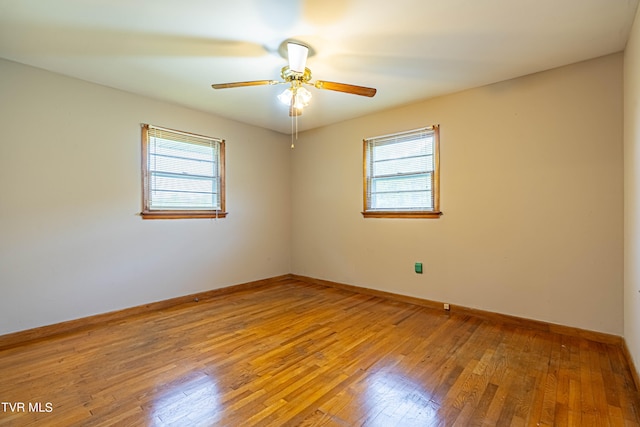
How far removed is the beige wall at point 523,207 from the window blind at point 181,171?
2092 millimetres

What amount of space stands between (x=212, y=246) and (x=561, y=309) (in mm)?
4002

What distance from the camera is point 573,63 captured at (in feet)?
8.95

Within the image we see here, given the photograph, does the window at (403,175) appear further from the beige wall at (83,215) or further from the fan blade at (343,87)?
the beige wall at (83,215)

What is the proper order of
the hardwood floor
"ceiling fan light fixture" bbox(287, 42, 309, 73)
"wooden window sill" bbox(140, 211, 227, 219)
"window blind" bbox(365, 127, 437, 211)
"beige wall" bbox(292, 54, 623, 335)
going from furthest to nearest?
"window blind" bbox(365, 127, 437, 211) → "wooden window sill" bbox(140, 211, 227, 219) → "beige wall" bbox(292, 54, 623, 335) → "ceiling fan light fixture" bbox(287, 42, 309, 73) → the hardwood floor

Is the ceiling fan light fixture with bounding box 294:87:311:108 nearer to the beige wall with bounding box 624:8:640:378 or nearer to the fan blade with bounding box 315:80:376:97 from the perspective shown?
the fan blade with bounding box 315:80:376:97

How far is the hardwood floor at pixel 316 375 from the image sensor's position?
1.70 metres

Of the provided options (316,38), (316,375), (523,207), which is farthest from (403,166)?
(316,375)

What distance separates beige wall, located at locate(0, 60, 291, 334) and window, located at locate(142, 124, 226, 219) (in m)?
0.10

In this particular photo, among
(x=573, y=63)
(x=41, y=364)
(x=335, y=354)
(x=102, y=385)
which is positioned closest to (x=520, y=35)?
(x=573, y=63)

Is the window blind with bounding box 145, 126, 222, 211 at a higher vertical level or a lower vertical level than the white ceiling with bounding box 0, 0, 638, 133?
lower

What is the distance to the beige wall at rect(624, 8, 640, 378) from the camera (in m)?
1.98

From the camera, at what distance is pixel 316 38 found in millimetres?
2328

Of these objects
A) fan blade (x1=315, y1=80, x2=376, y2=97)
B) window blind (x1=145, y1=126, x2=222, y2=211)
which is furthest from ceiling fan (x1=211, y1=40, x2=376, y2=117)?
window blind (x1=145, y1=126, x2=222, y2=211)

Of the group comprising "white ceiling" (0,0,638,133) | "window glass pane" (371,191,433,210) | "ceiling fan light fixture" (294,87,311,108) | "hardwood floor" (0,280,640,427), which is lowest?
"hardwood floor" (0,280,640,427)
